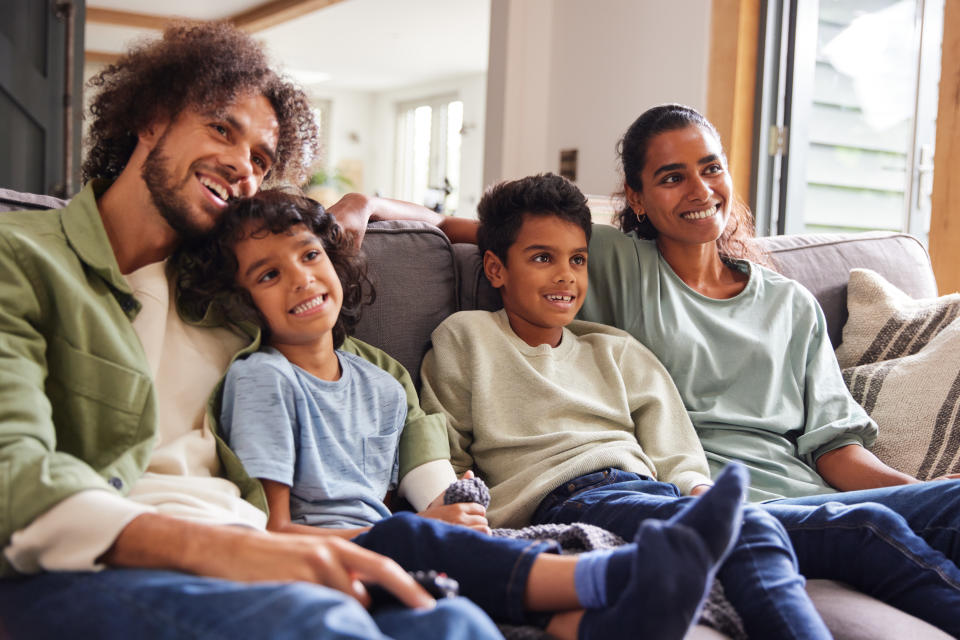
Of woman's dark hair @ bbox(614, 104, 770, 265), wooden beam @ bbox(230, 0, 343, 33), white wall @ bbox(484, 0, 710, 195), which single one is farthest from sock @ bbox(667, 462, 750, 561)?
wooden beam @ bbox(230, 0, 343, 33)

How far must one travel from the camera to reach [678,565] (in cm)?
90

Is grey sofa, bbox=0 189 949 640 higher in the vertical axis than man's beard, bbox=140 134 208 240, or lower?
lower

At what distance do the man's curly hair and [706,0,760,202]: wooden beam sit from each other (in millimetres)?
2315

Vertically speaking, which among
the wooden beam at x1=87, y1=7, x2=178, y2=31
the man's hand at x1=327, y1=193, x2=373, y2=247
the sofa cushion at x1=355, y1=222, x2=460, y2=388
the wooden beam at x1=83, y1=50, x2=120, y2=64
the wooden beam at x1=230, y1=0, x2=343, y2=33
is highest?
the wooden beam at x1=83, y1=50, x2=120, y2=64

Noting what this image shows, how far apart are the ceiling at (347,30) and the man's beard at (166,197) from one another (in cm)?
533

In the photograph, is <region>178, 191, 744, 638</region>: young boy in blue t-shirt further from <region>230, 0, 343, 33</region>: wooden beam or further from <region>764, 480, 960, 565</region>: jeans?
<region>230, 0, 343, 33</region>: wooden beam

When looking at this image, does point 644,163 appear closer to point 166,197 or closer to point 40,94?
point 166,197

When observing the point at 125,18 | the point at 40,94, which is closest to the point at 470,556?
the point at 40,94

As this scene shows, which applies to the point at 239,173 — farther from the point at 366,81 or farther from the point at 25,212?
the point at 366,81

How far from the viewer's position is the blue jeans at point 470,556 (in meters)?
1.04

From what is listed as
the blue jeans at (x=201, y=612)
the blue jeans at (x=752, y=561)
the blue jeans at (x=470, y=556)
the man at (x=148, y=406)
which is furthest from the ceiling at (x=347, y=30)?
the blue jeans at (x=201, y=612)

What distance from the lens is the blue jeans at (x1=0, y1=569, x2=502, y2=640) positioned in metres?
0.79

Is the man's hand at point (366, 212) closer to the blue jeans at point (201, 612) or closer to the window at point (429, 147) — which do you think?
the blue jeans at point (201, 612)

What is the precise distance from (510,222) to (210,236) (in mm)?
596
